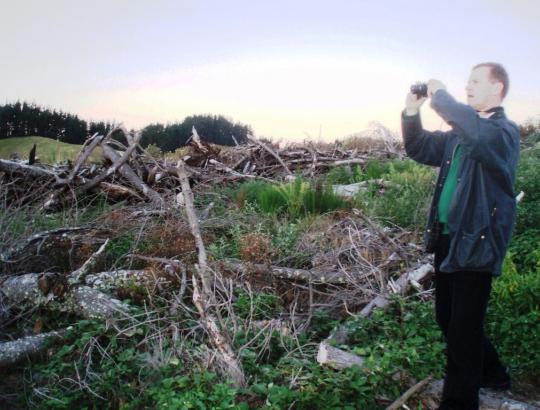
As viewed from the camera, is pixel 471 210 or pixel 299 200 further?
pixel 299 200

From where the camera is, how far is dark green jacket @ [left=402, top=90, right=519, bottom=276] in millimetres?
3072

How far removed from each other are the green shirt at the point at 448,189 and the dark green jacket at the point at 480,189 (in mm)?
117

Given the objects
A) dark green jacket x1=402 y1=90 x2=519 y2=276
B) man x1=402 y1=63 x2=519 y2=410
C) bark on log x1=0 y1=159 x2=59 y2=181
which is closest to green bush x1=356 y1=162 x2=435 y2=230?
man x1=402 y1=63 x2=519 y2=410

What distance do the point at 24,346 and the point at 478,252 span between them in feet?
12.7

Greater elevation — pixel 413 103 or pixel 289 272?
pixel 413 103

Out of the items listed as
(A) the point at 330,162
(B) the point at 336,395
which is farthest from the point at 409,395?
(A) the point at 330,162

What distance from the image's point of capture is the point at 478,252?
10.5ft

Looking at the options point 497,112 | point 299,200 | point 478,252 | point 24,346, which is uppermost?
point 497,112

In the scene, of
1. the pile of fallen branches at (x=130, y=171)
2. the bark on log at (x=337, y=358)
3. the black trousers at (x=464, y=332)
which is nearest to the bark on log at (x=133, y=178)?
the pile of fallen branches at (x=130, y=171)

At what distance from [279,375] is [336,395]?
49cm

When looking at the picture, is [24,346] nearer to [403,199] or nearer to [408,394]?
[408,394]

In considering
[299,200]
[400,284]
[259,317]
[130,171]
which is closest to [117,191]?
[130,171]

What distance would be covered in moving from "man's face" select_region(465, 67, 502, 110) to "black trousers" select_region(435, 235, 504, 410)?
2.78ft

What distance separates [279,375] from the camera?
407 cm
